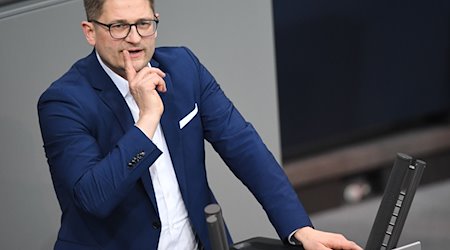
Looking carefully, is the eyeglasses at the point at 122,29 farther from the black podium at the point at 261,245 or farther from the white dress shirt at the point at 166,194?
the black podium at the point at 261,245

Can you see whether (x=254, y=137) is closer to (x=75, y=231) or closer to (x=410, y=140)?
(x=75, y=231)

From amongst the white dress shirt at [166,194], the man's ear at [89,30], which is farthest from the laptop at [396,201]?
the man's ear at [89,30]

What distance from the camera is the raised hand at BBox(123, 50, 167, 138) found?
7.83 ft

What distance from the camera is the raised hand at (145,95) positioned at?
2.39m

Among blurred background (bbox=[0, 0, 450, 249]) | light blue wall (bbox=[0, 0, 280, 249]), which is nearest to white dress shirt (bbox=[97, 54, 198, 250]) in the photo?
light blue wall (bbox=[0, 0, 280, 249])

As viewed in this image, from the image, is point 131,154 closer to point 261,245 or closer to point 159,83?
point 159,83

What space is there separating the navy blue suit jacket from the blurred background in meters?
0.78

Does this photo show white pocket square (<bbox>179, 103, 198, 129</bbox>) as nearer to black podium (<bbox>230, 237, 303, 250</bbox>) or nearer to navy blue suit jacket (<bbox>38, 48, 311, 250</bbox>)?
navy blue suit jacket (<bbox>38, 48, 311, 250</bbox>)

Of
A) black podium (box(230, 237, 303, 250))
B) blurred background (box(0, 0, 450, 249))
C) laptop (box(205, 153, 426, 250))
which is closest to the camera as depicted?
laptop (box(205, 153, 426, 250))

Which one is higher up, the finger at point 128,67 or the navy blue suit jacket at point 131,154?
the finger at point 128,67

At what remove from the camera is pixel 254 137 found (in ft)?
8.64

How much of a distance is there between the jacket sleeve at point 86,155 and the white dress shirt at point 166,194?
0.37 ft

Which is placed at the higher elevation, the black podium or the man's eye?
the man's eye

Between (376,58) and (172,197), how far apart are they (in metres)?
2.29
